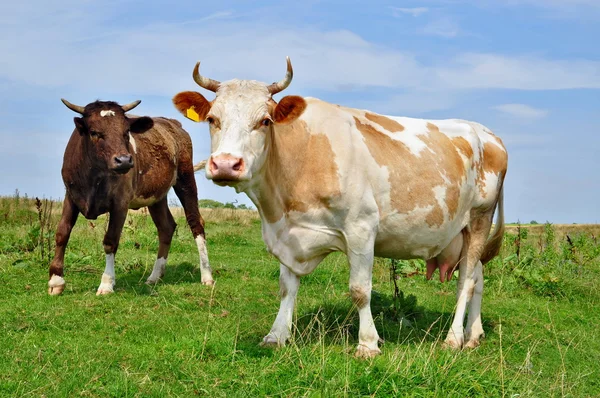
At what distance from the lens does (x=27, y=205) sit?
2253 cm

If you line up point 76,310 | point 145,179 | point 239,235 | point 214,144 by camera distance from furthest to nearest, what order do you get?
point 239,235 → point 145,179 → point 76,310 → point 214,144

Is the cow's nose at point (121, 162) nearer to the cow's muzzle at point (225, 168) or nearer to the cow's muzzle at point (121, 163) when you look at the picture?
the cow's muzzle at point (121, 163)

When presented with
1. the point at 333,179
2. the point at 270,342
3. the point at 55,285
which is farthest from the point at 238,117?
the point at 55,285

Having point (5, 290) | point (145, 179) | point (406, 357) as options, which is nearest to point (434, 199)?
point (406, 357)

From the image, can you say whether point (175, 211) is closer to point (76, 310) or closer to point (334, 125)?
point (76, 310)

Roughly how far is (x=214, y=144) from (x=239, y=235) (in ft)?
38.6

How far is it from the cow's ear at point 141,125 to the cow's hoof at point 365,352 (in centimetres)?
561

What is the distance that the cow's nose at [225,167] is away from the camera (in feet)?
18.7

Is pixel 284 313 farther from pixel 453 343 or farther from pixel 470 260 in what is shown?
pixel 470 260

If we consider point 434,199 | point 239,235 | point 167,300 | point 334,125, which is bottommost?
point 239,235

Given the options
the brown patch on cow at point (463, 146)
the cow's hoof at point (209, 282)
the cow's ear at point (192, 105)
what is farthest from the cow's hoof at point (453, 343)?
the cow's hoof at point (209, 282)

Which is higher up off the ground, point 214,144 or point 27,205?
point 214,144

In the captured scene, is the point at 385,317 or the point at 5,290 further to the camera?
the point at 5,290

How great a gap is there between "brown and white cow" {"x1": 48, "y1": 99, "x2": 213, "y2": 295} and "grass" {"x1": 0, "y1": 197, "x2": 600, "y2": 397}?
1.61 feet
